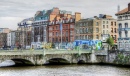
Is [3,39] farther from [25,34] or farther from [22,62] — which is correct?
[22,62]

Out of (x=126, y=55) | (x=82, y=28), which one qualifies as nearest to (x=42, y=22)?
(x=82, y=28)

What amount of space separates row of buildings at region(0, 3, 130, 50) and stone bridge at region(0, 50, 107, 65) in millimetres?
7484

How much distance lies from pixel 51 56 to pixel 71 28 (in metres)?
41.6

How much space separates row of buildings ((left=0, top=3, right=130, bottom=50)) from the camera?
86.2 meters

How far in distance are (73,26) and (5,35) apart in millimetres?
65289

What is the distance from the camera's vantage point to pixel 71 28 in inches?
4705

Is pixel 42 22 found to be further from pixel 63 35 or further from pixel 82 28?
pixel 82 28

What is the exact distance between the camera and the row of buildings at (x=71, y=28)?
86.2m

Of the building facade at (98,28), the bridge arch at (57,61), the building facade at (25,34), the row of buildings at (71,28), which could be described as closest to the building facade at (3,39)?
the building facade at (25,34)

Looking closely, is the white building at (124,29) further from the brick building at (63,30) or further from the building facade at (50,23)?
the brick building at (63,30)

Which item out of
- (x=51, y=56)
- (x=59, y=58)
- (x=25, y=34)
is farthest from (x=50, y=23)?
(x=51, y=56)

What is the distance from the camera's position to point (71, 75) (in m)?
57.7

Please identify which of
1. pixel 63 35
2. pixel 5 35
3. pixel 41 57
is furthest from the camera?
pixel 5 35

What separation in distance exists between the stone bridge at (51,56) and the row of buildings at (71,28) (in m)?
7.48
